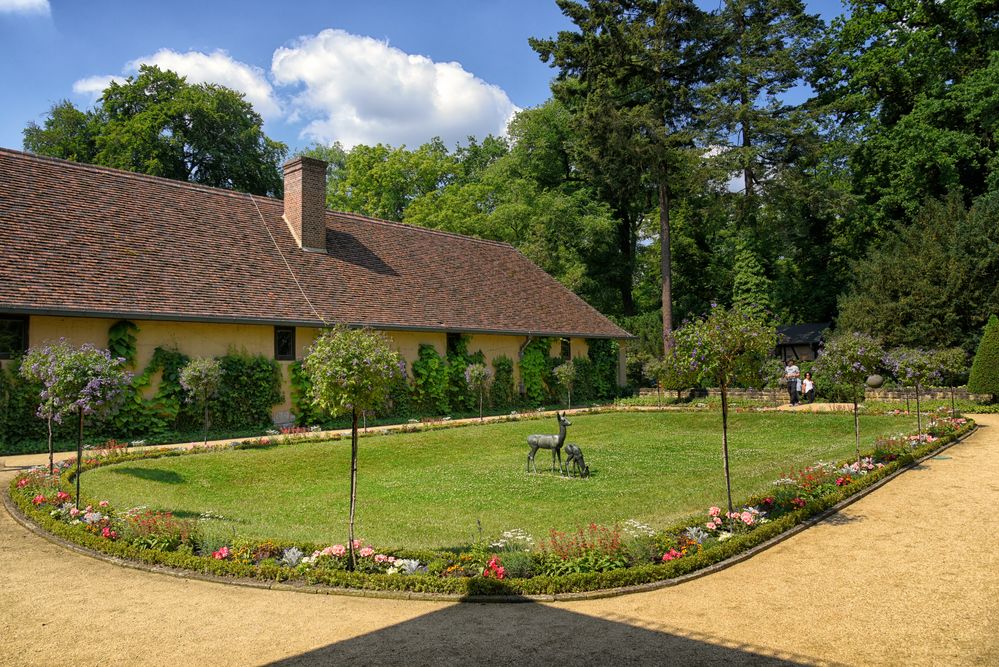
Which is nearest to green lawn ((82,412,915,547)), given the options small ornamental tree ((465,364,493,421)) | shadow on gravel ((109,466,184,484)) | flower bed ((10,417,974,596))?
shadow on gravel ((109,466,184,484))

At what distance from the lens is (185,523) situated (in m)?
8.95

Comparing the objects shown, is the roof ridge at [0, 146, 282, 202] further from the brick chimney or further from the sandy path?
the sandy path

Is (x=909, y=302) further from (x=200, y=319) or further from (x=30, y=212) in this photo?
(x=30, y=212)

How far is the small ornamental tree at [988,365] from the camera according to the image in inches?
985

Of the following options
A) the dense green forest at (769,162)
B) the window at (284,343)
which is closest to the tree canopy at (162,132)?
the dense green forest at (769,162)

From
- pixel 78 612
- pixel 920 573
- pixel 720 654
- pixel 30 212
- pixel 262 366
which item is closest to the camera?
pixel 720 654

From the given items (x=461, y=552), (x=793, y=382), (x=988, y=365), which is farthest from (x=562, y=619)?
(x=988, y=365)

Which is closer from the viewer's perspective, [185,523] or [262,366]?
[185,523]

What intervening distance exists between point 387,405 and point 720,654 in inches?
730

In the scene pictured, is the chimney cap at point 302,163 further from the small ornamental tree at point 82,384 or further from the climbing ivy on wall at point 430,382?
the small ornamental tree at point 82,384

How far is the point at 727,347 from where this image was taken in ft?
34.2

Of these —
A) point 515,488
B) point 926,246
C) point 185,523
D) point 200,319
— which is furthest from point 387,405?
point 926,246

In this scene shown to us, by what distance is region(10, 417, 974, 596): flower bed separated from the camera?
7266 mm

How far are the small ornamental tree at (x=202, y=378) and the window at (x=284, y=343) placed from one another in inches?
120
